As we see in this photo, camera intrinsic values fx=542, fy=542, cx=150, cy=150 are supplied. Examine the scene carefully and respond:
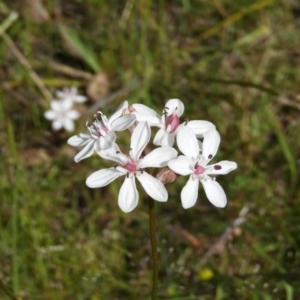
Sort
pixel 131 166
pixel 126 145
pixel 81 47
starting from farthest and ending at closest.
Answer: pixel 81 47
pixel 126 145
pixel 131 166

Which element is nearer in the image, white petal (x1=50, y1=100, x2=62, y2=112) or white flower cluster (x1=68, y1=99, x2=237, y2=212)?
white flower cluster (x1=68, y1=99, x2=237, y2=212)

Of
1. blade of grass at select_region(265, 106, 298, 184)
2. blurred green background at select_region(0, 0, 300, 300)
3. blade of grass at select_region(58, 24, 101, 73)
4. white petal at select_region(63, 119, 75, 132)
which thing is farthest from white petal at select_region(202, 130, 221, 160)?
blade of grass at select_region(58, 24, 101, 73)

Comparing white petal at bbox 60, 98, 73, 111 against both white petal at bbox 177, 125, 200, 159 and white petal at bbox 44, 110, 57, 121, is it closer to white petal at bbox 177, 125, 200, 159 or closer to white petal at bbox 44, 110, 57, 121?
white petal at bbox 44, 110, 57, 121

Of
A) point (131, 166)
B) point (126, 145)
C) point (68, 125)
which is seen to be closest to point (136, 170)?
point (131, 166)

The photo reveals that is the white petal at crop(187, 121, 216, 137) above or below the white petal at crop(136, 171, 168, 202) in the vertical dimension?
above

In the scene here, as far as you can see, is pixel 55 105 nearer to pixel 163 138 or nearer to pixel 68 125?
pixel 68 125

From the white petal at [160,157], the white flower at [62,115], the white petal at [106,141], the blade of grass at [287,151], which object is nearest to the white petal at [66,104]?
the white flower at [62,115]

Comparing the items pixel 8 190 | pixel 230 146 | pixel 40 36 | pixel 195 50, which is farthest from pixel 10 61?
pixel 230 146
